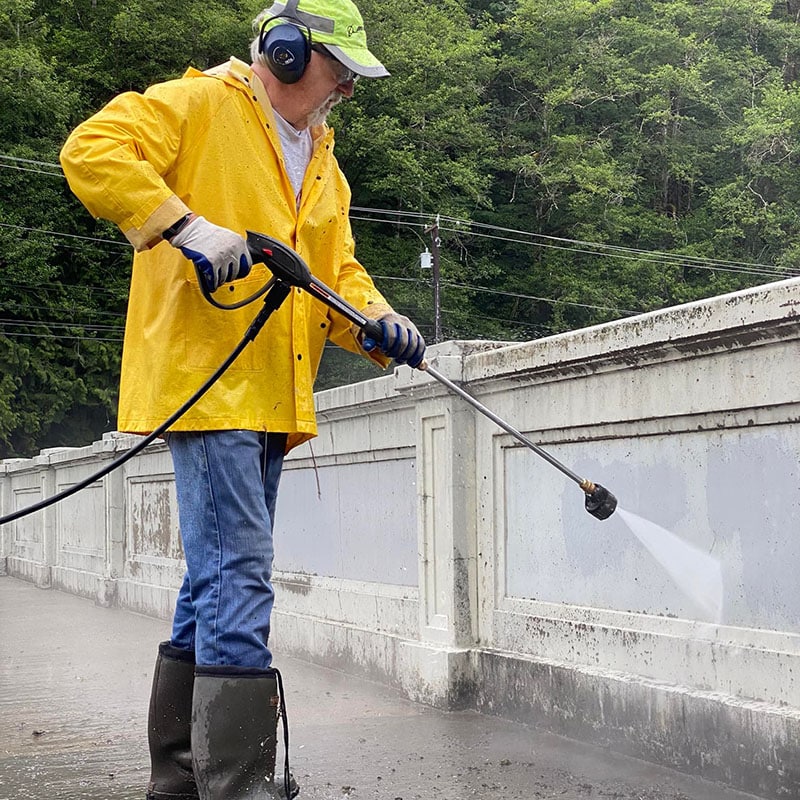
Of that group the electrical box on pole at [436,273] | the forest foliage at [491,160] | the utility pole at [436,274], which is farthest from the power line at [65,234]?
the utility pole at [436,274]

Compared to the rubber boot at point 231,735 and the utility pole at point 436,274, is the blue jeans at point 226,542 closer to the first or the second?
the rubber boot at point 231,735

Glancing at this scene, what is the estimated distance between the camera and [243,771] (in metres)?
3.13

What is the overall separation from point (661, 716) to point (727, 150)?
50355 mm

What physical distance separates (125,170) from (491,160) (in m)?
49.4

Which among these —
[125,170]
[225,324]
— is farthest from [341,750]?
[125,170]

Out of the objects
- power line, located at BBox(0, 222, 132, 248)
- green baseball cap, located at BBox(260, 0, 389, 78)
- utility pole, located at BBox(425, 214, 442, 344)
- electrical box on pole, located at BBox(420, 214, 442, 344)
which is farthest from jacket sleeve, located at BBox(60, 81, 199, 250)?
power line, located at BBox(0, 222, 132, 248)

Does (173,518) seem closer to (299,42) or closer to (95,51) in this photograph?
(299,42)

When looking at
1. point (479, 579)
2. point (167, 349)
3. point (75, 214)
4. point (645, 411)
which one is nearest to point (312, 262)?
point (167, 349)

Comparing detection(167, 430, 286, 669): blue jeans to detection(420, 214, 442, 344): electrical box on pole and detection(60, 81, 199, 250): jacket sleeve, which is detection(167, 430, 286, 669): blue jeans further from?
detection(420, 214, 442, 344): electrical box on pole

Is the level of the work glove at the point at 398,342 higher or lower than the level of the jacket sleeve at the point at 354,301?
lower

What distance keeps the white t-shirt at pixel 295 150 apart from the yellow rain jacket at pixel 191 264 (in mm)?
36

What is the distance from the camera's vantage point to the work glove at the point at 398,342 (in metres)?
3.53

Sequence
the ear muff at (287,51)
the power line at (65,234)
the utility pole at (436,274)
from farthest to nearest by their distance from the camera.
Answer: the utility pole at (436,274), the power line at (65,234), the ear muff at (287,51)

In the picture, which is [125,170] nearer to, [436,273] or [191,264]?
[191,264]
